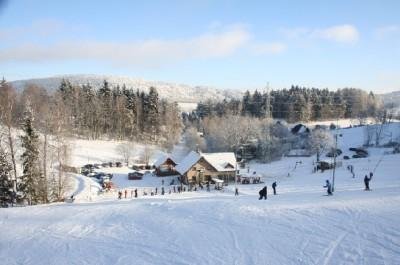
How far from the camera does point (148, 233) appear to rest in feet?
71.9

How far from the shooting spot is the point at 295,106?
122 meters

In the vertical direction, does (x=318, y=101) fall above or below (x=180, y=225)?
above

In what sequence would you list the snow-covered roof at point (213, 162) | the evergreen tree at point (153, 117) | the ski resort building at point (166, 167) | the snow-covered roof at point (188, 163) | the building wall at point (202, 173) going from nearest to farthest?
the snow-covered roof at point (188, 163) → the building wall at point (202, 173) → the snow-covered roof at point (213, 162) → the ski resort building at point (166, 167) → the evergreen tree at point (153, 117)

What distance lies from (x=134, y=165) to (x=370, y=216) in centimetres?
5635

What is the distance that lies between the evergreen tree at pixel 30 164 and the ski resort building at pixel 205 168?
23.9 metres

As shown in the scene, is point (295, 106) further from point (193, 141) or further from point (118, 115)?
point (118, 115)

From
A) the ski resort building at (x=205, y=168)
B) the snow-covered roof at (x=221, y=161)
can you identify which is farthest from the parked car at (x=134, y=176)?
the snow-covered roof at (x=221, y=161)

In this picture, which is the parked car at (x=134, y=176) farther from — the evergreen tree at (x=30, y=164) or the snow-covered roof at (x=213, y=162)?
the evergreen tree at (x=30, y=164)

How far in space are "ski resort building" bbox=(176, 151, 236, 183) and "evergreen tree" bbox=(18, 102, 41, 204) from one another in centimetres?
2386

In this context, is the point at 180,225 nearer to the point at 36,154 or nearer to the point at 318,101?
the point at 36,154

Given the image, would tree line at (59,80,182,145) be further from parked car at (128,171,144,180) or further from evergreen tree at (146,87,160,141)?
parked car at (128,171,144,180)

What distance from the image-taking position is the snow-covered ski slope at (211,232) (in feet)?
58.1

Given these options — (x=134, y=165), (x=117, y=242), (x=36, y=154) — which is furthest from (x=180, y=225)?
(x=134, y=165)

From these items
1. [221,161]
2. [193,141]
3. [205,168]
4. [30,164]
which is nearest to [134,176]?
[205,168]
